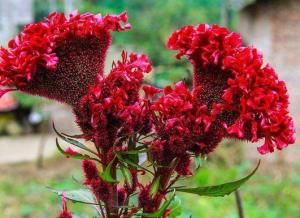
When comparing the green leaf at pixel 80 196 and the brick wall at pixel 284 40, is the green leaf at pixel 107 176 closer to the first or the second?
the green leaf at pixel 80 196

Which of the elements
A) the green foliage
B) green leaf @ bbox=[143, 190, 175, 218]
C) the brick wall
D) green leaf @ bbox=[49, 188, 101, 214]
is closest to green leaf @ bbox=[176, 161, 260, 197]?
green leaf @ bbox=[143, 190, 175, 218]

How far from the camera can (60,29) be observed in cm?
96

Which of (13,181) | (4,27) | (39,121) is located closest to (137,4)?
(39,121)

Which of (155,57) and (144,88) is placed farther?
(155,57)

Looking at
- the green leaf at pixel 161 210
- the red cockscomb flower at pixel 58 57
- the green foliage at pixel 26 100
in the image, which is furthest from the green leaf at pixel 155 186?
the green foliage at pixel 26 100

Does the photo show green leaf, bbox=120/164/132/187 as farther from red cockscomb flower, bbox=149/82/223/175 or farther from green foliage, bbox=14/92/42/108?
green foliage, bbox=14/92/42/108

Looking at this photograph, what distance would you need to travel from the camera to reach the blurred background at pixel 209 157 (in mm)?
5027

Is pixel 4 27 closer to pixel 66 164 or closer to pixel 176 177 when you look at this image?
pixel 66 164

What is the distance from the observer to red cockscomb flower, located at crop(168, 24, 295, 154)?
2.92 ft

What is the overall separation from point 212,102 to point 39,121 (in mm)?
9253

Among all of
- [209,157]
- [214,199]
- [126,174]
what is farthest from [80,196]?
[209,157]

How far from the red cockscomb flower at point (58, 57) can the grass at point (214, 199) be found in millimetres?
3172

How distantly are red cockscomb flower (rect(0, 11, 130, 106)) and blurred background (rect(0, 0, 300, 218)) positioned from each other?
192 cm

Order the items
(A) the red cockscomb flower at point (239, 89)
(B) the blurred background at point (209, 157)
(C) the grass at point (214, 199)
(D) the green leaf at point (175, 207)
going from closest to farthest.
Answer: (A) the red cockscomb flower at point (239, 89), (D) the green leaf at point (175, 207), (C) the grass at point (214, 199), (B) the blurred background at point (209, 157)
